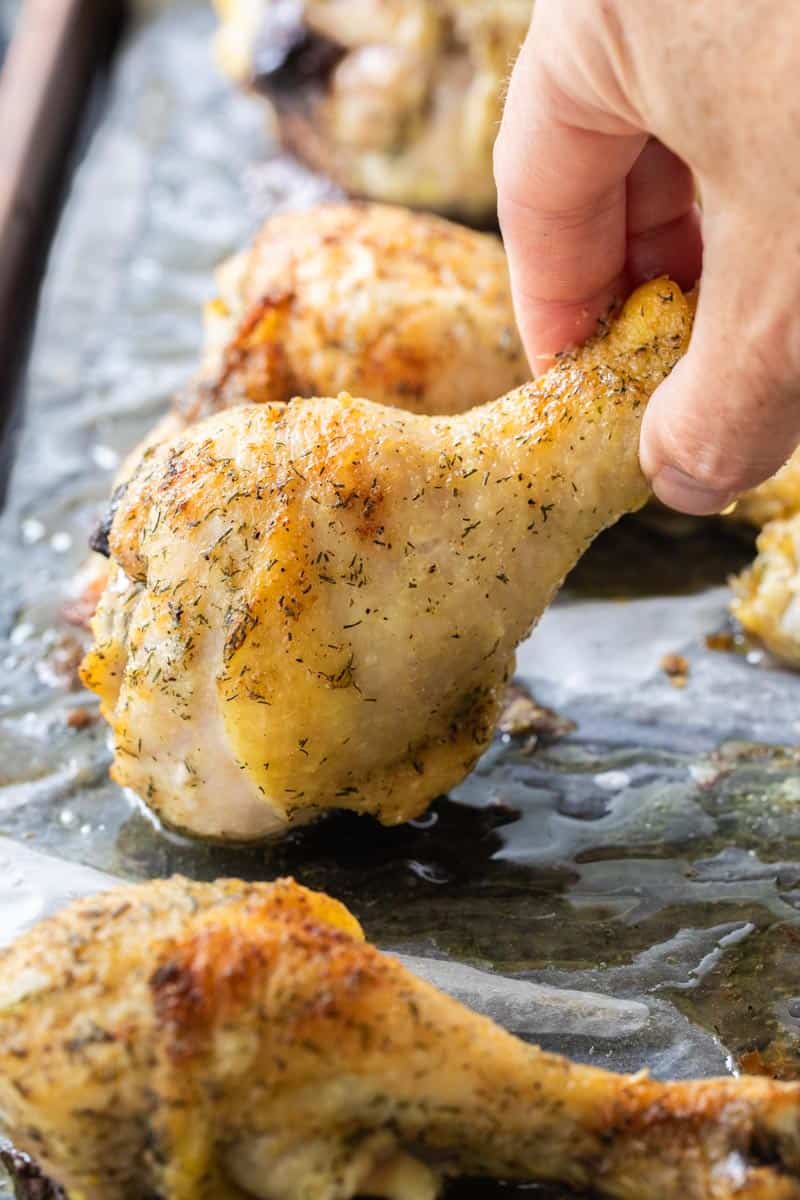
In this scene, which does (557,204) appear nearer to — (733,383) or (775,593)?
(733,383)

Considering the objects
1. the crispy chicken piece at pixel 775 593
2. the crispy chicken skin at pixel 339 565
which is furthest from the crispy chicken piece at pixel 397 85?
the crispy chicken skin at pixel 339 565

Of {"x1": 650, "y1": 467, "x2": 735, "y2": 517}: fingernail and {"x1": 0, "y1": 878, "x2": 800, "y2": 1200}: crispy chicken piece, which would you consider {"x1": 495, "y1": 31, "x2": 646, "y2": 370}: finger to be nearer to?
{"x1": 650, "y1": 467, "x2": 735, "y2": 517}: fingernail

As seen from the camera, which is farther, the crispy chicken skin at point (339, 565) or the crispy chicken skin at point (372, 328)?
the crispy chicken skin at point (372, 328)

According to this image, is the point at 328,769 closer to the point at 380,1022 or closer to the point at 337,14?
the point at 380,1022

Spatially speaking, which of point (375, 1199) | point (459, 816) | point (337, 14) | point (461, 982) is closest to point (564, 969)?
point (461, 982)

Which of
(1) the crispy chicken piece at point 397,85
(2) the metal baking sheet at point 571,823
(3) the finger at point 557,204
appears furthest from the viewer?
(1) the crispy chicken piece at point 397,85

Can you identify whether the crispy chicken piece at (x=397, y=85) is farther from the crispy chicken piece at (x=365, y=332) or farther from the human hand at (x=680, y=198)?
the human hand at (x=680, y=198)
